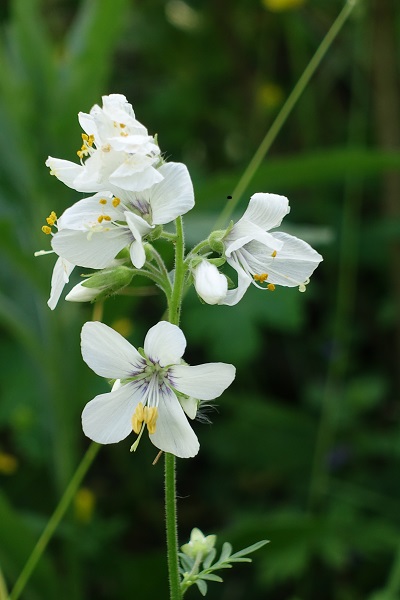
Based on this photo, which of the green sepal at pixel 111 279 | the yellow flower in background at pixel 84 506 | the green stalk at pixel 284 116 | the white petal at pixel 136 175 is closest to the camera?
the white petal at pixel 136 175

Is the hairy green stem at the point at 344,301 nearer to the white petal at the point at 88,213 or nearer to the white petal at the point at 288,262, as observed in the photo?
the white petal at the point at 288,262

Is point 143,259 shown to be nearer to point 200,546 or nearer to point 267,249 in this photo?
point 267,249

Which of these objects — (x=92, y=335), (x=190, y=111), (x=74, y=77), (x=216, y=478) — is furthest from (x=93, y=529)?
(x=190, y=111)

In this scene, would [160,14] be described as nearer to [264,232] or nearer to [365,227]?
[365,227]

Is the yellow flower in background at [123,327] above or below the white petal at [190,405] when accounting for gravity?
above

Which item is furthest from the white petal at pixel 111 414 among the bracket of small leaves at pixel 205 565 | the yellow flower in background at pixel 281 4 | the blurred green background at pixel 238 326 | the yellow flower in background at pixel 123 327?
the yellow flower in background at pixel 281 4

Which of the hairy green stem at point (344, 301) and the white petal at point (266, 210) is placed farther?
the hairy green stem at point (344, 301)

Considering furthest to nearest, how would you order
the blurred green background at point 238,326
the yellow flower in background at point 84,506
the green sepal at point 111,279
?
the yellow flower in background at point 84,506, the blurred green background at point 238,326, the green sepal at point 111,279
